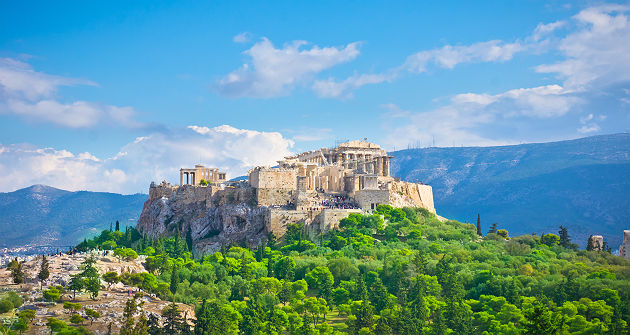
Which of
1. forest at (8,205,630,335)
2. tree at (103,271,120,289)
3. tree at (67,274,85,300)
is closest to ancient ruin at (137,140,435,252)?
forest at (8,205,630,335)

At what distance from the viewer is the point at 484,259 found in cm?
9331

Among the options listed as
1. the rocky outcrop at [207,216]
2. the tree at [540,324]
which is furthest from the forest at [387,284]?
the rocky outcrop at [207,216]

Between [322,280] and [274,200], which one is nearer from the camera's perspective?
[322,280]

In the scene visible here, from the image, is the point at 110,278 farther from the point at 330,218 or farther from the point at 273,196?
the point at 273,196

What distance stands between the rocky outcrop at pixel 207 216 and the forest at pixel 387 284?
12.9ft

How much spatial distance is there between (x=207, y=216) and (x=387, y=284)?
45.1 metres

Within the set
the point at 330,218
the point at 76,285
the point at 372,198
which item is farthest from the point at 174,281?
the point at 372,198

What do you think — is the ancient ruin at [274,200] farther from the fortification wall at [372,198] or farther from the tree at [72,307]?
the tree at [72,307]

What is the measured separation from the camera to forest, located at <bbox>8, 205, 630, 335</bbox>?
68.6 metres

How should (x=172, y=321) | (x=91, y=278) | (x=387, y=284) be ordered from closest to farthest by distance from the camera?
(x=172, y=321), (x=91, y=278), (x=387, y=284)

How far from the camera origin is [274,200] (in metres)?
115

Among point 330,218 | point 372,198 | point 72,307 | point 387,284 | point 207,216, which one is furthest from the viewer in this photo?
point 207,216

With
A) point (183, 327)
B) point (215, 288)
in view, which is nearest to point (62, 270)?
point (215, 288)

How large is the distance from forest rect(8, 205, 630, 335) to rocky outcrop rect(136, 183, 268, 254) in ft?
12.9
